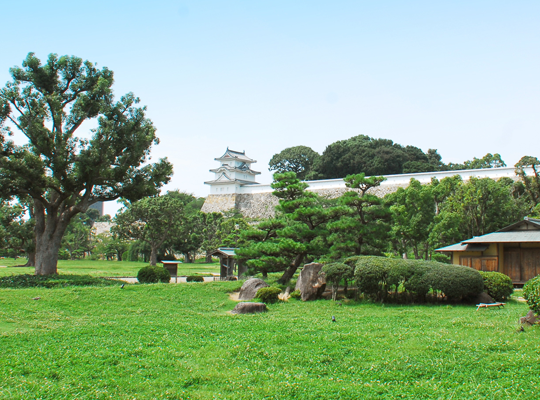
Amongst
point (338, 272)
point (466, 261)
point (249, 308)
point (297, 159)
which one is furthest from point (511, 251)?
point (297, 159)

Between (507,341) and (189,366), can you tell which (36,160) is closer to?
(189,366)

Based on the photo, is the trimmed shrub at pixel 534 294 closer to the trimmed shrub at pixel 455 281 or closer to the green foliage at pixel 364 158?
the trimmed shrub at pixel 455 281

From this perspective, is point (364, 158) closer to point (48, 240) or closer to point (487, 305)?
point (48, 240)

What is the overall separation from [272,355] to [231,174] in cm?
4984

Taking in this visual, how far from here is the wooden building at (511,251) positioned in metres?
16.2

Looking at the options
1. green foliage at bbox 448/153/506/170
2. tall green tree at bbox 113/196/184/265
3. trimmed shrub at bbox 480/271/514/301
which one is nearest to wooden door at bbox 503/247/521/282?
trimmed shrub at bbox 480/271/514/301

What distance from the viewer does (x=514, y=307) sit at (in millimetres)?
11062

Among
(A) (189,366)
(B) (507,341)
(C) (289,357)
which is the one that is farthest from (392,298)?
(A) (189,366)

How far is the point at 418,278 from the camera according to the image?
11844 mm

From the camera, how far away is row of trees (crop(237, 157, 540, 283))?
15.8 m

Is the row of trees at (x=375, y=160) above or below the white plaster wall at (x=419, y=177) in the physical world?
above

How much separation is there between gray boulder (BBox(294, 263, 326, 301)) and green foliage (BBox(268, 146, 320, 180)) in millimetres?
51087

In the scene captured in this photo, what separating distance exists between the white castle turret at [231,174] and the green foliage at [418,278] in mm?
42297

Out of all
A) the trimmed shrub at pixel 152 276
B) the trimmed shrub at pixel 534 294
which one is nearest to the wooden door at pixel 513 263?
the trimmed shrub at pixel 534 294
